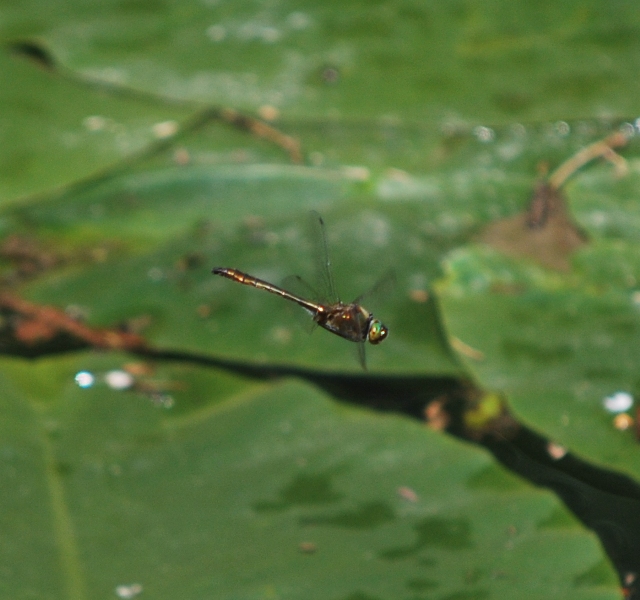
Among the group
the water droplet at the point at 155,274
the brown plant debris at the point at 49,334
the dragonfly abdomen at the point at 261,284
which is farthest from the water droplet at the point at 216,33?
the dragonfly abdomen at the point at 261,284

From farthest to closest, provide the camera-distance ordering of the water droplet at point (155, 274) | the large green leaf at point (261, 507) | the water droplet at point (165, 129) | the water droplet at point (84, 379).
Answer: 1. the water droplet at point (165, 129)
2. the water droplet at point (155, 274)
3. the water droplet at point (84, 379)
4. the large green leaf at point (261, 507)

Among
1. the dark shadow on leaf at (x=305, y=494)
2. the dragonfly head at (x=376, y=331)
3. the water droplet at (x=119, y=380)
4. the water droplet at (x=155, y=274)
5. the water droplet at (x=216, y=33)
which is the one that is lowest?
the dark shadow on leaf at (x=305, y=494)

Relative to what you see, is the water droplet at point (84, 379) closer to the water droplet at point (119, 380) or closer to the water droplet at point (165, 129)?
the water droplet at point (119, 380)

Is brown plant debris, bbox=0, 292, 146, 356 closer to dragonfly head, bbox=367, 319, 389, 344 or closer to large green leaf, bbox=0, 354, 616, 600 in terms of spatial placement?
large green leaf, bbox=0, 354, 616, 600

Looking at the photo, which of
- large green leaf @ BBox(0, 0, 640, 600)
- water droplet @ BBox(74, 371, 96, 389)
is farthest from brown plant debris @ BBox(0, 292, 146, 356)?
water droplet @ BBox(74, 371, 96, 389)

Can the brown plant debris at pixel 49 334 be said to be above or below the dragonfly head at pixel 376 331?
above

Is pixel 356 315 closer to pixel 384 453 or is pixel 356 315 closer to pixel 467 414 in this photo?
pixel 384 453

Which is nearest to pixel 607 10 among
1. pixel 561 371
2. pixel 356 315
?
pixel 561 371
